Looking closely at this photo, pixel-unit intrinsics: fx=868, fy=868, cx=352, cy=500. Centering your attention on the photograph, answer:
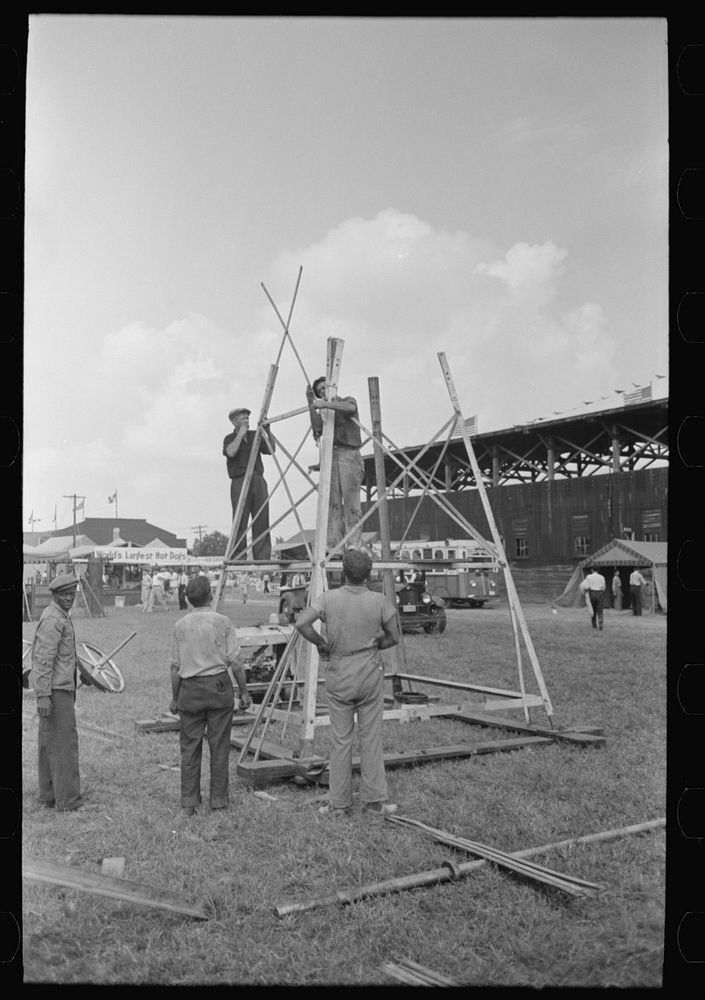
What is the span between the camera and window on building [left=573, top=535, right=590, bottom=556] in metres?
39.3

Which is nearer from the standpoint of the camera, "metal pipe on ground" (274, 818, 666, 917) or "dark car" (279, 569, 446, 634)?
"metal pipe on ground" (274, 818, 666, 917)

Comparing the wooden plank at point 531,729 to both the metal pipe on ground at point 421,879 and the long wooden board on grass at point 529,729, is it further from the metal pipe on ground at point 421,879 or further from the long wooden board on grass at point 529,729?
the metal pipe on ground at point 421,879

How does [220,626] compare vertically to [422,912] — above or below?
above

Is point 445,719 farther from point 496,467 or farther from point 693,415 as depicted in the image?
point 496,467

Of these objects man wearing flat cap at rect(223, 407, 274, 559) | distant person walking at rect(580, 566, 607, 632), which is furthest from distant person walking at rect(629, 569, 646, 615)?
man wearing flat cap at rect(223, 407, 274, 559)

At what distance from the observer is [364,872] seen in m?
5.48

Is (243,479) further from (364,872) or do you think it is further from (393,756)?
(364,872)

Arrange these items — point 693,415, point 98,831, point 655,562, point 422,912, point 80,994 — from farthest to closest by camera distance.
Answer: point 655,562, point 98,831, point 422,912, point 80,994, point 693,415

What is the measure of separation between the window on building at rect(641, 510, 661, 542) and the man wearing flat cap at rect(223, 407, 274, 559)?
28759 millimetres

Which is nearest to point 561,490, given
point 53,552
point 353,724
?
point 53,552

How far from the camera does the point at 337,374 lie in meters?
8.87

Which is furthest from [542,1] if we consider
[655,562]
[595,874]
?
[655,562]

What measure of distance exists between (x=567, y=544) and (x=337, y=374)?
1296 inches

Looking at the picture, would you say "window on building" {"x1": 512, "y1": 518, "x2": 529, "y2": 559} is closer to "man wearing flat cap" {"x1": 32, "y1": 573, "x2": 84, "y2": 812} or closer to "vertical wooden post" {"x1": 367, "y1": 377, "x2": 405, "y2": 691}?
"vertical wooden post" {"x1": 367, "y1": 377, "x2": 405, "y2": 691}
